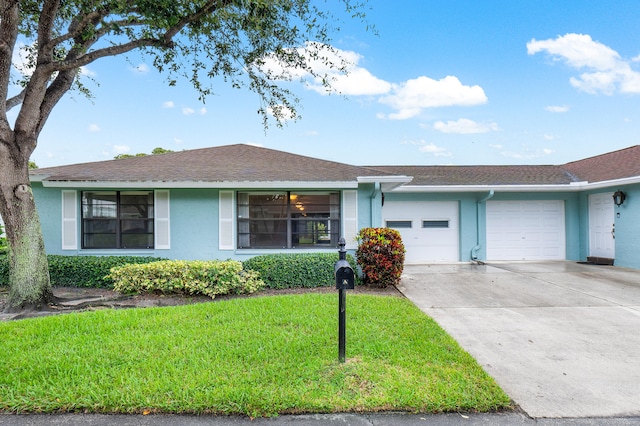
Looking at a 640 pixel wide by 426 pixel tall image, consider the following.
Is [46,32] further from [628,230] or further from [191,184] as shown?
[628,230]

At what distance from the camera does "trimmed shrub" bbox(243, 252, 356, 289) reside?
23.9ft

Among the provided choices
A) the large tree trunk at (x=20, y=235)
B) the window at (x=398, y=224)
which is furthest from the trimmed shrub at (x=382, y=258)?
the large tree trunk at (x=20, y=235)

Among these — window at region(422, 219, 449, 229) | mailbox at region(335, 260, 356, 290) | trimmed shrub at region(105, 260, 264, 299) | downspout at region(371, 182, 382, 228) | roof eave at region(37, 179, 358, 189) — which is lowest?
trimmed shrub at region(105, 260, 264, 299)

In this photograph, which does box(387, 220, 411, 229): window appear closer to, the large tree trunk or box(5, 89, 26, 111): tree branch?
the large tree trunk

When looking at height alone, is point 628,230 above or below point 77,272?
above

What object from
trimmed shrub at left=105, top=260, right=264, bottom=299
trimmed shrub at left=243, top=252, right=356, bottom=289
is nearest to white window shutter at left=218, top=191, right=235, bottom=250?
trimmed shrub at left=243, top=252, right=356, bottom=289

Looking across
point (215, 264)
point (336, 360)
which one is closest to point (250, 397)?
point (336, 360)

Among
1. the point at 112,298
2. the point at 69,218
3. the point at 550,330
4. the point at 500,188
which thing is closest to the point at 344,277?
the point at 550,330

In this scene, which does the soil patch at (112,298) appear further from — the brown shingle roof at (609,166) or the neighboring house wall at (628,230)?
the brown shingle roof at (609,166)

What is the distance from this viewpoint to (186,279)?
6672 mm

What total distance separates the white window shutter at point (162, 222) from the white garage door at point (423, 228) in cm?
659

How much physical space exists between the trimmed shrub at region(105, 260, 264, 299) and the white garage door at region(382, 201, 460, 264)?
5.96 meters

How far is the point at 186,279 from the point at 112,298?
135 cm

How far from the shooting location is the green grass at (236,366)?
2672 mm
